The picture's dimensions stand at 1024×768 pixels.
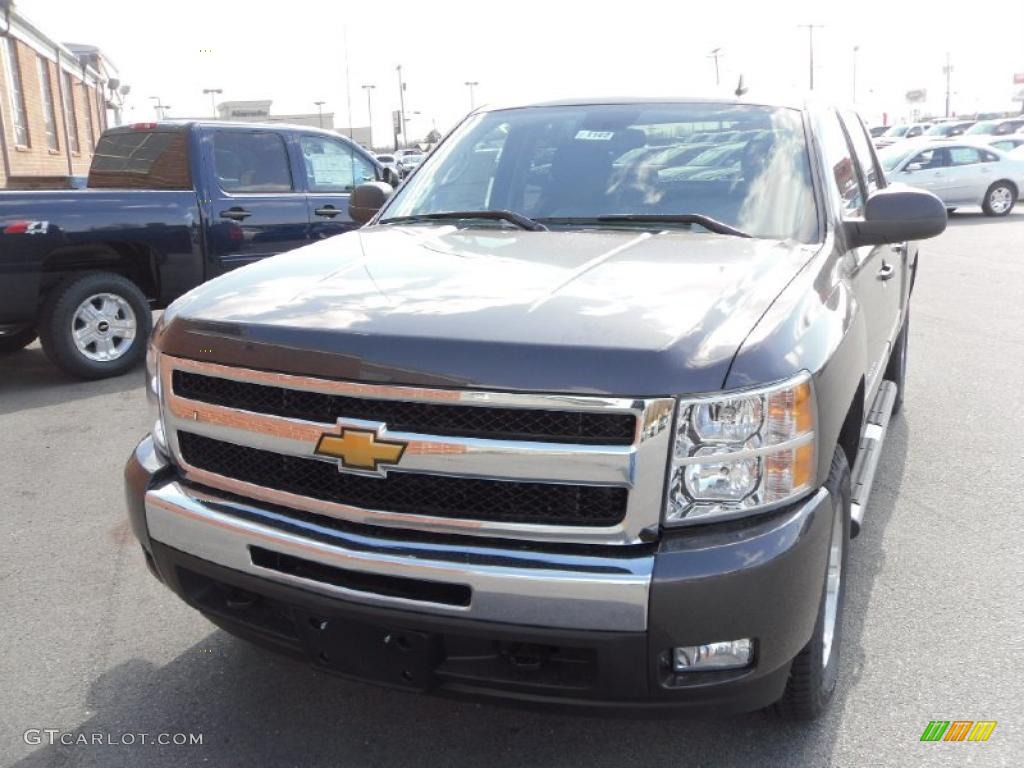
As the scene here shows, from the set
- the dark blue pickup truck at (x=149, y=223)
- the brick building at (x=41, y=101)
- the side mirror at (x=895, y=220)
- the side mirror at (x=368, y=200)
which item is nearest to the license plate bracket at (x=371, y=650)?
the side mirror at (x=895, y=220)

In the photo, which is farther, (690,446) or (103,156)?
(103,156)

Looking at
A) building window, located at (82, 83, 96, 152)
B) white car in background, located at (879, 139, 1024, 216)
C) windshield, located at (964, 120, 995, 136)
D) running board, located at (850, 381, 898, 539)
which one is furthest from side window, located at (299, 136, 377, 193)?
windshield, located at (964, 120, 995, 136)

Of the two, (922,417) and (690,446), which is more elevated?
(690,446)

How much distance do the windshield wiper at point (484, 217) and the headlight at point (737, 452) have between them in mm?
1437

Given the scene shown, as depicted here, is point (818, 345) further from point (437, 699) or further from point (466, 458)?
point (437, 699)

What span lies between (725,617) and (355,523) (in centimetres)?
91

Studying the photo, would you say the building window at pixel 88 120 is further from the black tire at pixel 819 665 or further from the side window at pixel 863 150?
the black tire at pixel 819 665

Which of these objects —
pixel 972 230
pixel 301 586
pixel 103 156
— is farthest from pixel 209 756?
pixel 972 230

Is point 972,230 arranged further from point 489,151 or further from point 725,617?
point 725,617

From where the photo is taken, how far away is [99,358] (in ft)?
24.8

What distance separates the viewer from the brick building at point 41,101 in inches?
817

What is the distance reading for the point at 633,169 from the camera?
3.71 meters

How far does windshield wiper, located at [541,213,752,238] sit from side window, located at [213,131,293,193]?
5.49 m

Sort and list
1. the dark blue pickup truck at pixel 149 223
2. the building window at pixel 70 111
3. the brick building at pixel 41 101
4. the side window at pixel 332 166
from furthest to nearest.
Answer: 1. the building window at pixel 70 111
2. the brick building at pixel 41 101
3. the side window at pixel 332 166
4. the dark blue pickup truck at pixel 149 223
